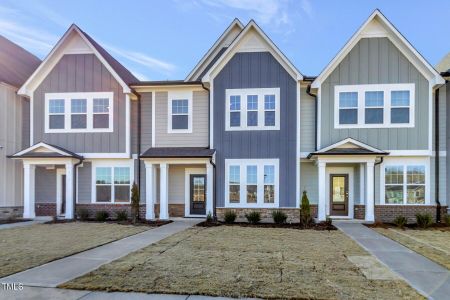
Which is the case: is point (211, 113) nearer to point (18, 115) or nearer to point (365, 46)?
point (365, 46)

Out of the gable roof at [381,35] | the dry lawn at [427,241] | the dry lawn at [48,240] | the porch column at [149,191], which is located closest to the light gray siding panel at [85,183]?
the dry lawn at [48,240]

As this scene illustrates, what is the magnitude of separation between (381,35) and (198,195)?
10778mm

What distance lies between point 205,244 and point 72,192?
29.4 ft

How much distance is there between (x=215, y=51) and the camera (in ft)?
62.8

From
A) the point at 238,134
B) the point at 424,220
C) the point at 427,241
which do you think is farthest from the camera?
the point at 238,134

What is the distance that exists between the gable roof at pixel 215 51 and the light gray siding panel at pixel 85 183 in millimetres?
6879

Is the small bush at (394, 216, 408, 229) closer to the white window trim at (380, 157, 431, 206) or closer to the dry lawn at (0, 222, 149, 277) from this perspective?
the white window trim at (380, 157, 431, 206)

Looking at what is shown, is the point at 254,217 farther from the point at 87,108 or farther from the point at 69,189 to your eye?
the point at 87,108

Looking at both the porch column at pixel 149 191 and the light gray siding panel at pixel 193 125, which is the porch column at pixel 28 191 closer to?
the porch column at pixel 149 191

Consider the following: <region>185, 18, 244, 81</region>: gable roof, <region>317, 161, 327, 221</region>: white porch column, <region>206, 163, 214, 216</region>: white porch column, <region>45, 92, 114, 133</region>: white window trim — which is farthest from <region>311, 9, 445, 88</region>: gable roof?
<region>45, 92, 114, 133</region>: white window trim

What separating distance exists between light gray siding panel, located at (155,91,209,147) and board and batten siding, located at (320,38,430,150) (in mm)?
5237

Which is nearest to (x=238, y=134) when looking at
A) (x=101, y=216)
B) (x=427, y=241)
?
(x=101, y=216)

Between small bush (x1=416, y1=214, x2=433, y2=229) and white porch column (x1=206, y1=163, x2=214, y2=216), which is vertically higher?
white porch column (x1=206, y1=163, x2=214, y2=216)

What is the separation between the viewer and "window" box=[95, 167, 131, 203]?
16391 mm
